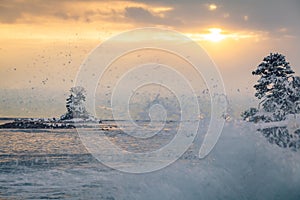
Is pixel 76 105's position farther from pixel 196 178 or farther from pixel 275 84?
pixel 196 178

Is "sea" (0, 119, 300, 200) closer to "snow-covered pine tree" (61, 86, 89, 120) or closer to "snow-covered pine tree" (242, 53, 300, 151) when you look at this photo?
"snow-covered pine tree" (242, 53, 300, 151)

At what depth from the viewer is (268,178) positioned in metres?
15.7

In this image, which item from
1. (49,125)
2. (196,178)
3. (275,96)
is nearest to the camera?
(196,178)

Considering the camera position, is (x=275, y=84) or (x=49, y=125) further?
(x=49, y=125)

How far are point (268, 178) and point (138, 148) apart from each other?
1453 centimetres

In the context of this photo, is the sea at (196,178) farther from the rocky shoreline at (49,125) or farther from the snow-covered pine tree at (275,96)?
the rocky shoreline at (49,125)

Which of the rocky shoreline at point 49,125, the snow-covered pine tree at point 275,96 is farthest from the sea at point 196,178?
the rocky shoreline at point 49,125

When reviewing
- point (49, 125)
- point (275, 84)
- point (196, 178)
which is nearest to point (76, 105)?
point (49, 125)

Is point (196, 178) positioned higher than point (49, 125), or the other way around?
point (49, 125)

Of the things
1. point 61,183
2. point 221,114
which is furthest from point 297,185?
point 221,114

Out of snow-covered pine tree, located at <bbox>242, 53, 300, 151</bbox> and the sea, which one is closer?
the sea

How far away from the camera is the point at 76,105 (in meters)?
62.7

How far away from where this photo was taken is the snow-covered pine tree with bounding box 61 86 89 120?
60.2m

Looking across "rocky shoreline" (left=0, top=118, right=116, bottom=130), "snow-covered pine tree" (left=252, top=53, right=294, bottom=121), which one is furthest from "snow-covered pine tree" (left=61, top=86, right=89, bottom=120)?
"snow-covered pine tree" (left=252, top=53, right=294, bottom=121)
